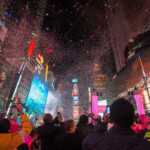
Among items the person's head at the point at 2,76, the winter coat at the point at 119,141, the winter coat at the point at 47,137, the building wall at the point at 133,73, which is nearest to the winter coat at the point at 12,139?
the winter coat at the point at 47,137

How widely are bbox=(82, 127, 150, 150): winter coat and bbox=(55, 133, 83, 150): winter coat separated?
1080 millimetres

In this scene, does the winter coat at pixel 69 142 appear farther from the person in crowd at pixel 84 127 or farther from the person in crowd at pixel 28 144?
the person in crowd at pixel 84 127

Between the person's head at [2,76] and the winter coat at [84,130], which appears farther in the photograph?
the person's head at [2,76]

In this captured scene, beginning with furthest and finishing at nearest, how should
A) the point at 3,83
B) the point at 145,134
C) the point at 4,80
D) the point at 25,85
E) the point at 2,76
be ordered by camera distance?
the point at 25,85, the point at 4,80, the point at 3,83, the point at 2,76, the point at 145,134

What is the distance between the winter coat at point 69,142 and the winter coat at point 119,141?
108 centimetres

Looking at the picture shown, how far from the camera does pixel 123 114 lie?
Result: 47.0 inches

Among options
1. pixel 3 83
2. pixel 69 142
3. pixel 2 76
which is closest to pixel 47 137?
pixel 69 142

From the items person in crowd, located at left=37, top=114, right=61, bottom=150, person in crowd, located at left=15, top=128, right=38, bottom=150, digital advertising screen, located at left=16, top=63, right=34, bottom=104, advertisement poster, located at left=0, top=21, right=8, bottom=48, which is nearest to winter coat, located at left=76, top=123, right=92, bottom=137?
person in crowd, located at left=37, top=114, right=61, bottom=150

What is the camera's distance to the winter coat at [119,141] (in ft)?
3.28

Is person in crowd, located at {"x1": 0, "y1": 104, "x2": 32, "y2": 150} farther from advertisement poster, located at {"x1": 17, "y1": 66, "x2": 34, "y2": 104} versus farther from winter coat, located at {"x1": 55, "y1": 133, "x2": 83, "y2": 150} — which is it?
advertisement poster, located at {"x1": 17, "y1": 66, "x2": 34, "y2": 104}

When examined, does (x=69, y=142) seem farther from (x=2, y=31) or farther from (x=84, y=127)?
(x=2, y=31)

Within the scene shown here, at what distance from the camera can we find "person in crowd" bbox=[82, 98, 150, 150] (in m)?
1.01

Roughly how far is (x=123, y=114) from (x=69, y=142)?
145cm

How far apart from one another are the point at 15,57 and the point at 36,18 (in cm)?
1305
